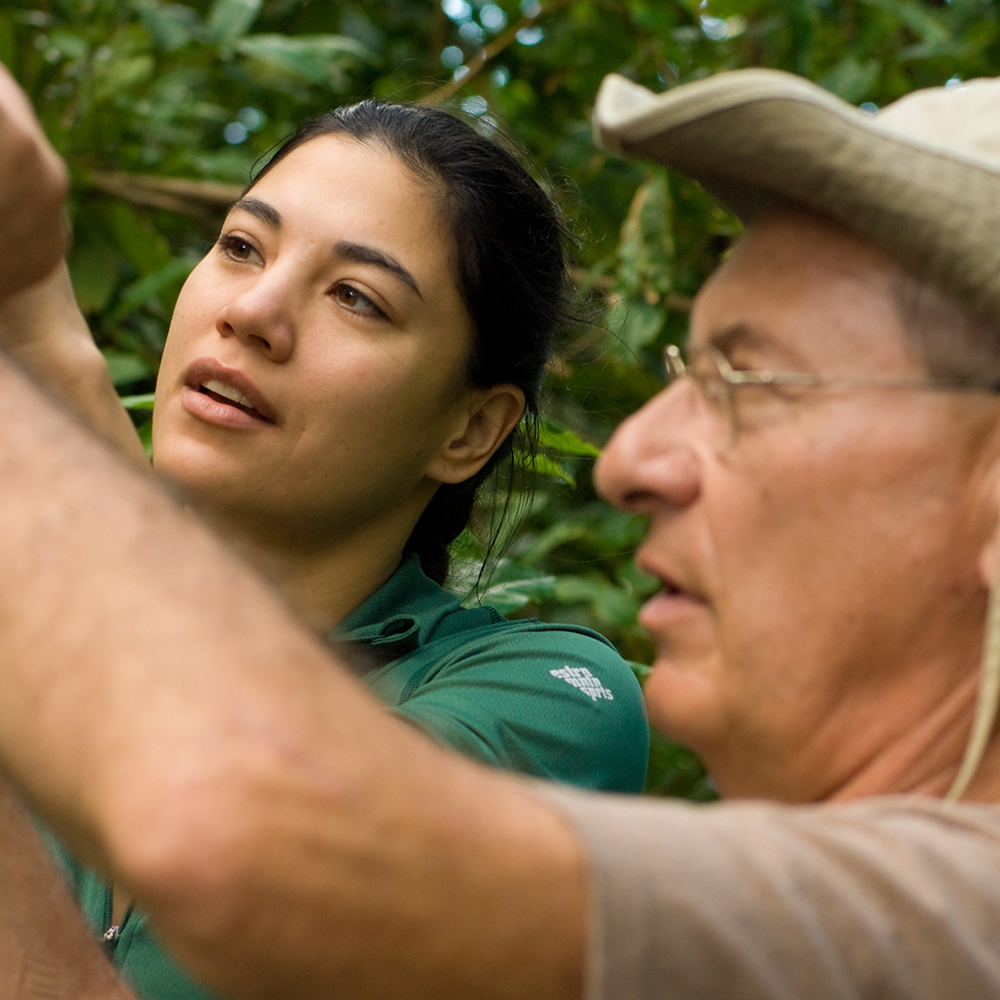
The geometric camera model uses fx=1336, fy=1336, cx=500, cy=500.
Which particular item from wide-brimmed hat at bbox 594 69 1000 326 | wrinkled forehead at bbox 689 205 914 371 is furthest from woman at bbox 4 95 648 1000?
wide-brimmed hat at bbox 594 69 1000 326

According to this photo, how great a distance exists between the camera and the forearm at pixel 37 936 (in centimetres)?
113

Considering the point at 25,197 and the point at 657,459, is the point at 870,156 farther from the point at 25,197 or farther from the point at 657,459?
the point at 25,197

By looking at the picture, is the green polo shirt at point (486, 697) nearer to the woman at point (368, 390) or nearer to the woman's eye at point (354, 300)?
the woman at point (368, 390)

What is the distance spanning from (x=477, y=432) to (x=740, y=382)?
1001 millimetres

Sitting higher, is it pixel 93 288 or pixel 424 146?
pixel 424 146

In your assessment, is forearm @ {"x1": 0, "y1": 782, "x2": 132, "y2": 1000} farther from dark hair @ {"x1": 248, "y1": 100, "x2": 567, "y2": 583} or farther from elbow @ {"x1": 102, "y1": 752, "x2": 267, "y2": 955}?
dark hair @ {"x1": 248, "y1": 100, "x2": 567, "y2": 583}

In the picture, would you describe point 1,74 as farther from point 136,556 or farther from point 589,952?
point 589,952

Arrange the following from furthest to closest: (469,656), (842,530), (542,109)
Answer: (542,109), (469,656), (842,530)

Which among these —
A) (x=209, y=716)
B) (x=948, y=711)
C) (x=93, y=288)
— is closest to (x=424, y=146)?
(x=93, y=288)

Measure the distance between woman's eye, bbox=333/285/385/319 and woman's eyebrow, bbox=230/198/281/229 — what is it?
131 mm

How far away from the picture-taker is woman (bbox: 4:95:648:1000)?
1.62 meters

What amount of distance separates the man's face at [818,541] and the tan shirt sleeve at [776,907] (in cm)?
20

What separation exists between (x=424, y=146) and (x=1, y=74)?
3.54 ft

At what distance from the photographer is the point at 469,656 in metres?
1.62
